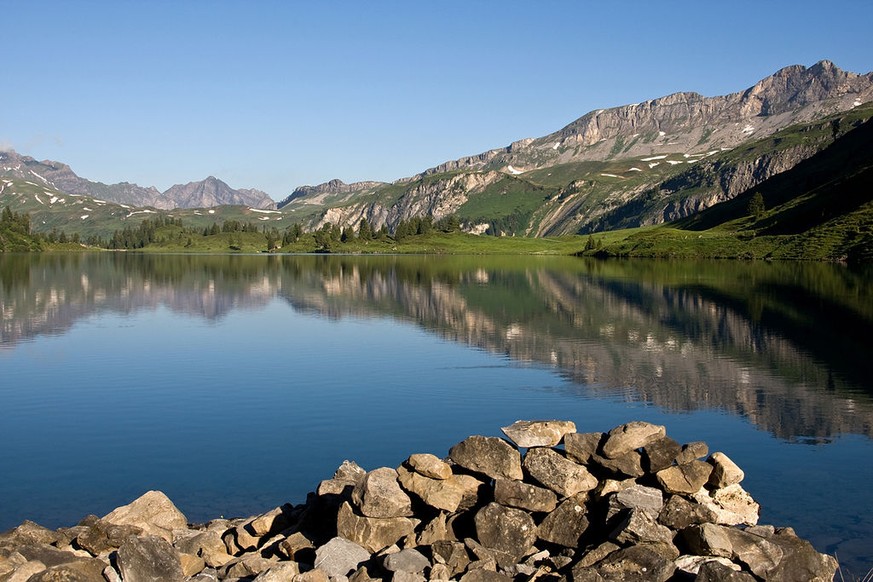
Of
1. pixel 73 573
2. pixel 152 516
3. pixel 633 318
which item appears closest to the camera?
pixel 73 573

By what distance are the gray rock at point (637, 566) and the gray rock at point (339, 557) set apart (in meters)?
6.29

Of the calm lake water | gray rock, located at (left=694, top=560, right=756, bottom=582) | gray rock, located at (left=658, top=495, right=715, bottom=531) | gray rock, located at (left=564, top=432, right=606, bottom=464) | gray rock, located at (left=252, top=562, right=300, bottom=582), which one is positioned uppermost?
gray rock, located at (left=564, top=432, right=606, bottom=464)

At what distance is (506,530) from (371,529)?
378cm

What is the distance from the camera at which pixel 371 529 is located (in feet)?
66.3

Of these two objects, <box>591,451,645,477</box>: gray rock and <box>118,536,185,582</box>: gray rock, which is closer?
<box>118,536,185,582</box>: gray rock

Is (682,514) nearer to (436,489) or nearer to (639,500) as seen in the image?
(639,500)

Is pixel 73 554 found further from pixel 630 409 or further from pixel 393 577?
pixel 630 409


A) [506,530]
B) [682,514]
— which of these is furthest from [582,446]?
[506,530]

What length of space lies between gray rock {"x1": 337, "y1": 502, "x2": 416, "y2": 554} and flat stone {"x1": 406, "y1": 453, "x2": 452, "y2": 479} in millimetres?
1411

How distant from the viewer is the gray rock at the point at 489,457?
21.0m

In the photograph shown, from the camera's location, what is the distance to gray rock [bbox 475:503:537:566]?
1916 cm

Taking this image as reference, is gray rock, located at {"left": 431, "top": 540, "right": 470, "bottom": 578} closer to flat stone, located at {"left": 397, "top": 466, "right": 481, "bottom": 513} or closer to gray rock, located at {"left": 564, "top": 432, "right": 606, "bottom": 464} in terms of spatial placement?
flat stone, located at {"left": 397, "top": 466, "right": 481, "bottom": 513}

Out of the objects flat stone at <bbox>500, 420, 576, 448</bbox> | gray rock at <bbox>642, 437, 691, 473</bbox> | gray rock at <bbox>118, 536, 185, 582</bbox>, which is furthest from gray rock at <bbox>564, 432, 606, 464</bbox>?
gray rock at <bbox>118, 536, 185, 582</bbox>

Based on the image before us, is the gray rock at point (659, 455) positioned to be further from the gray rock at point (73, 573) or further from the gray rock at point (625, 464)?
the gray rock at point (73, 573)
